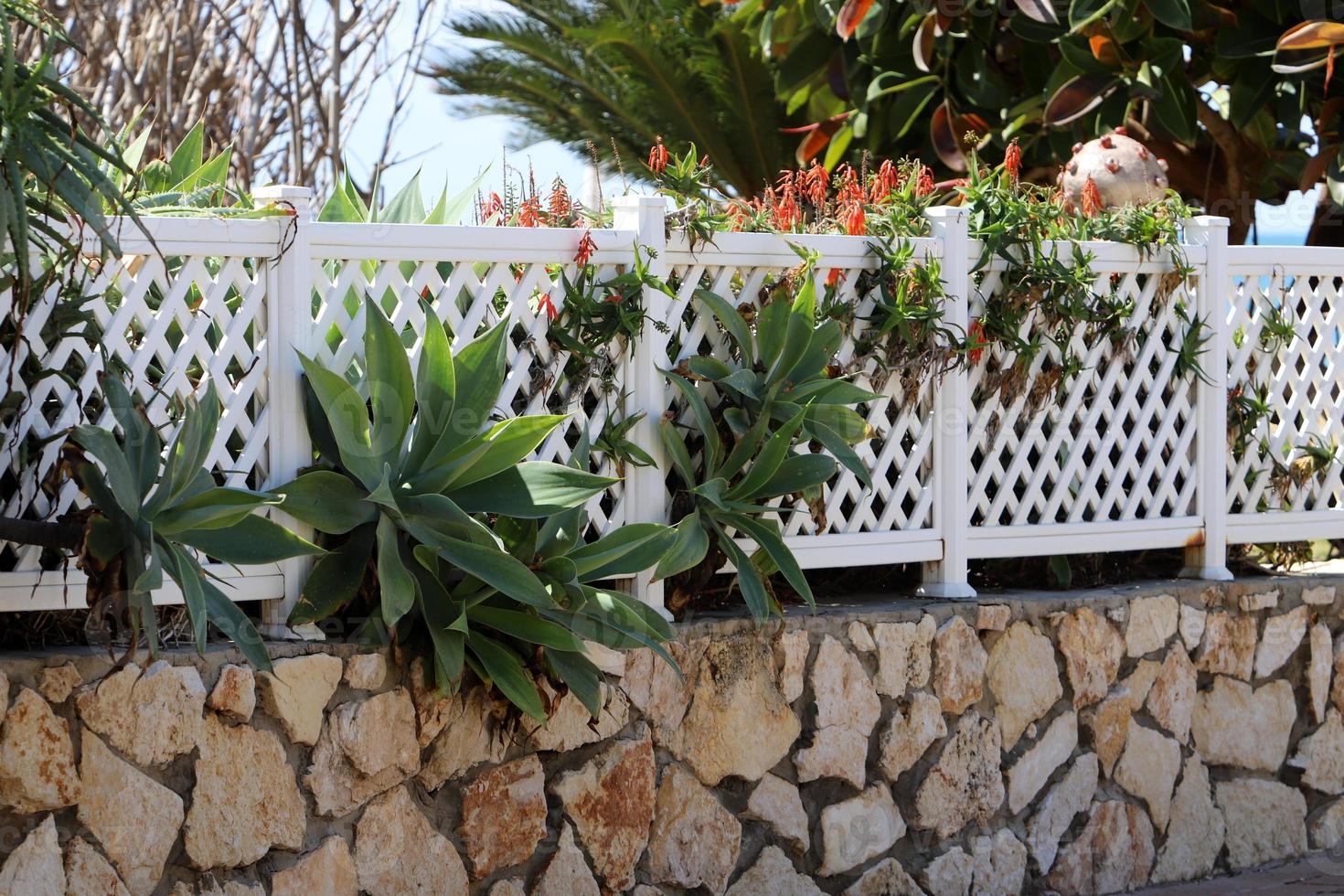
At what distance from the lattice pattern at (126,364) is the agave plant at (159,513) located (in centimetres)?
17

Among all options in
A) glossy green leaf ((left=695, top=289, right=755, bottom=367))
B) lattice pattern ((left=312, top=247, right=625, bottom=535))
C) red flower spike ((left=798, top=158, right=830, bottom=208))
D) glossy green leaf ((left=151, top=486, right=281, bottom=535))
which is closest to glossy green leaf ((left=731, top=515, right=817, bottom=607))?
lattice pattern ((left=312, top=247, right=625, bottom=535))

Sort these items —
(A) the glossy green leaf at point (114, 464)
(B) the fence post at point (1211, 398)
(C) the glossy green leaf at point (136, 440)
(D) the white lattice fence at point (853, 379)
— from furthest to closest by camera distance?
(B) the fence post at point (1211, 398) < (D) the white lattice fence at point (853, 379) < (C) the glossy green leaf at point (136, 440) < (A) the glossy green leaf at point (114, 464)

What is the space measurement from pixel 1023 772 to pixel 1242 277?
2.21m

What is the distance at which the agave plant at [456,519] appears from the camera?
4.00m

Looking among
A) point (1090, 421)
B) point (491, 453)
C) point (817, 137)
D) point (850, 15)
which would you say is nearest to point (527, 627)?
point (491, 453)

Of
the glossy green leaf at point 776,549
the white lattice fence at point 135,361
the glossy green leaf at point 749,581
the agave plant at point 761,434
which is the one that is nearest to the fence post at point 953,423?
the agave plant at point 761,434

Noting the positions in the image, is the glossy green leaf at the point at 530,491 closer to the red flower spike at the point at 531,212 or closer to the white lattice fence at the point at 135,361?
the white lattice fence at the point at 135,361

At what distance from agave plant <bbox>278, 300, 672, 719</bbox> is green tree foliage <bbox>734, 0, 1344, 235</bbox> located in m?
4.44

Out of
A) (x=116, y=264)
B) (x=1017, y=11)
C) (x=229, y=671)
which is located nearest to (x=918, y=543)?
(x=229, y=671)

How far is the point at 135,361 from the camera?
3.97 metres

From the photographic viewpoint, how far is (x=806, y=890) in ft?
16.3

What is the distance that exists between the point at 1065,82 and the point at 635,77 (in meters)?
3.95

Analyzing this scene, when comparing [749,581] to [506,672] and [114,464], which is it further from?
[114,464]

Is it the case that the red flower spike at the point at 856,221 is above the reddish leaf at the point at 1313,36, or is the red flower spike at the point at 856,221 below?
below
